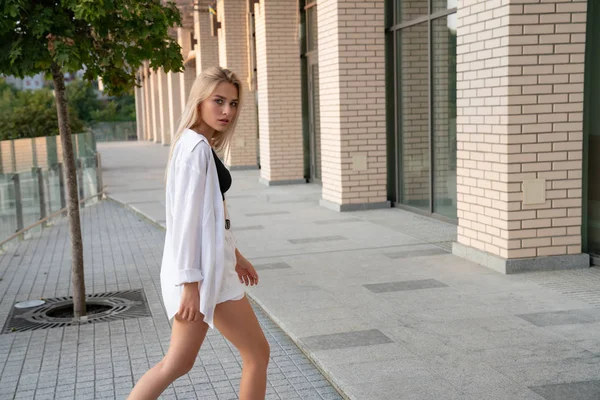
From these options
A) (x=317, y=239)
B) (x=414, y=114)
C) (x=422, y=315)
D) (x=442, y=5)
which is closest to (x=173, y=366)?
(x=422, y=315)

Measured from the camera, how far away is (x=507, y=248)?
6.73m

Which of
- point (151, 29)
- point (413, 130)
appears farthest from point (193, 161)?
point (413, 130)

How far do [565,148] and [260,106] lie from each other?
10.7 m

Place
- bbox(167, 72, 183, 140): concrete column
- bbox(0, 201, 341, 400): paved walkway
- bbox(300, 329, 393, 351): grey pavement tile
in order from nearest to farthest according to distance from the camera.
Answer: bbox(0, 201, 341, 400): paved walkway, bbox(300, 329, 393, 351): grey pavement tile, bbox(167, 72, 183, 140): concrete column

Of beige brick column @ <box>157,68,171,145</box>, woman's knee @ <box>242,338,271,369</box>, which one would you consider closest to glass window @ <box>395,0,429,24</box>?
woman's knee @ <box>242,338,271,369</box>

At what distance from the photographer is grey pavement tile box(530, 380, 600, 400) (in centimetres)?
381

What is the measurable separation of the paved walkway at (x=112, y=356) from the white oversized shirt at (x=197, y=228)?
1.37 meters

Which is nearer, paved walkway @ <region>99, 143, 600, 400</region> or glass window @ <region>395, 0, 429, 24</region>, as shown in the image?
paved walkway @ <region>99, 143, 600, 400</region>

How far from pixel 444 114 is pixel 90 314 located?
5524mm

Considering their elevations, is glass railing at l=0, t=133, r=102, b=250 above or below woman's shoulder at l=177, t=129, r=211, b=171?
below

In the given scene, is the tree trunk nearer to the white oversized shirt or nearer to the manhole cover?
the manhole cover

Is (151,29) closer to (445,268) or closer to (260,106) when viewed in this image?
(445,268)

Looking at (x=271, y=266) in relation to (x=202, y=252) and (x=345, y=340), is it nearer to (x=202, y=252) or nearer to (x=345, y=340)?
(x=345, y=340)

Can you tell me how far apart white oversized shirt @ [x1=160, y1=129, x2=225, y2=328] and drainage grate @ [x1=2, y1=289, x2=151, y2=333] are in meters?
3.21
